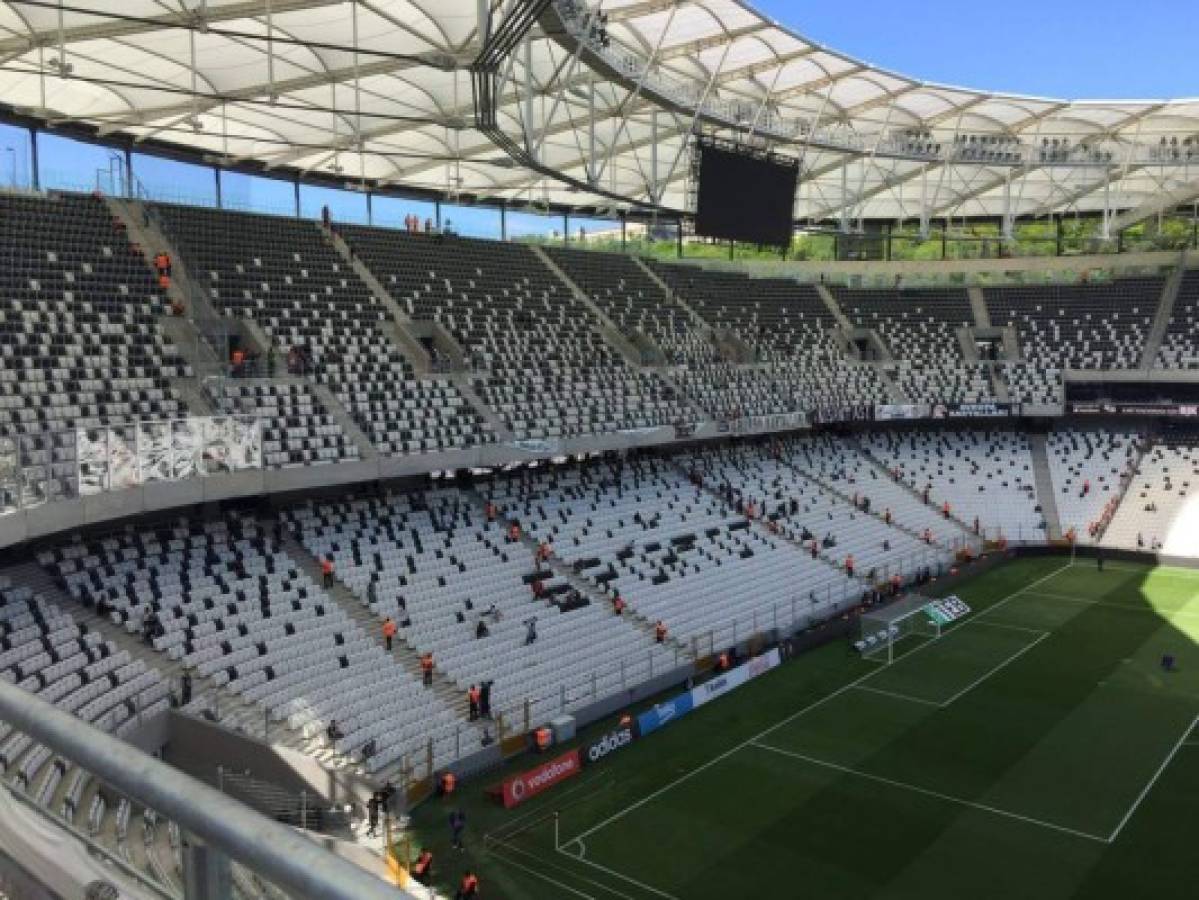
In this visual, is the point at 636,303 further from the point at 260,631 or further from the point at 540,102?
the point at 260,631

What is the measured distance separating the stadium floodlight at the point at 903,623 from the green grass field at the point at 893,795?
29.6 inches

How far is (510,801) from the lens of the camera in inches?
903

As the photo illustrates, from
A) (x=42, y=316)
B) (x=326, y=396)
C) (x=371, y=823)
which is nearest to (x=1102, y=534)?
(x=326, y=396)

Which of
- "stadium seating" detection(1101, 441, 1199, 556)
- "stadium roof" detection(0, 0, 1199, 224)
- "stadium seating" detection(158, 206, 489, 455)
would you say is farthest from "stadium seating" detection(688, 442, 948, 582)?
"stadium seating" detection(158, 206, 489, 455)

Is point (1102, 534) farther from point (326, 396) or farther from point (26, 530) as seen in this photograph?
point (26, 530)

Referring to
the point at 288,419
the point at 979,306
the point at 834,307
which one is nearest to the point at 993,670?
the point at 288,419

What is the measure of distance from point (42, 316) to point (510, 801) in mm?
20336

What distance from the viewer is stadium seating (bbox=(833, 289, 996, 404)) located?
60.8m

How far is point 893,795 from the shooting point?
2366cm

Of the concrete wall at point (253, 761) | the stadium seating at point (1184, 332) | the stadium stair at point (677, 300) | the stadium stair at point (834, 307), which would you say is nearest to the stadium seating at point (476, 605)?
the concrete wall at point (253, 761)

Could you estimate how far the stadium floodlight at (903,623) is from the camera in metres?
34.7

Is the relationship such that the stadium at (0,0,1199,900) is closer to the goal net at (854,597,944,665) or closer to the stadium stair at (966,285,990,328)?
the goal net at (854,597,944,665)

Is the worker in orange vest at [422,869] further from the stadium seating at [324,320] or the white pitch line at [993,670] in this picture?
the stadium seating at [324,320]

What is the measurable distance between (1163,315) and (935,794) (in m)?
49.8
